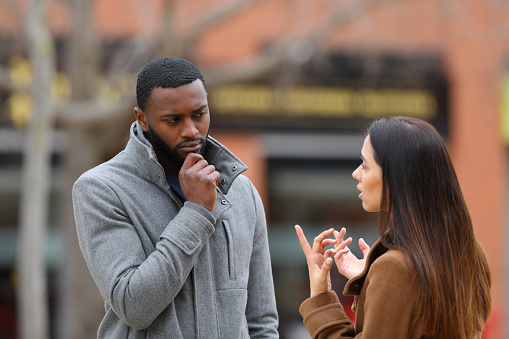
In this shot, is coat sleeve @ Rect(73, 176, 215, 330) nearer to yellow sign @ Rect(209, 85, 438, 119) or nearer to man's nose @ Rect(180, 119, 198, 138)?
man's nose @ Rect(180, 119, 198, 138)

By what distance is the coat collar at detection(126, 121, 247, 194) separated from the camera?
2.33 meters

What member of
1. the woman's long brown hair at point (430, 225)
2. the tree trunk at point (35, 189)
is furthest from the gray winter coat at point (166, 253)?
the tree trunk at point (35, 189)

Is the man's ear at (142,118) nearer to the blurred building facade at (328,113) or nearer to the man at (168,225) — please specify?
the man at (168,225)

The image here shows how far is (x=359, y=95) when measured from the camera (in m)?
11.5

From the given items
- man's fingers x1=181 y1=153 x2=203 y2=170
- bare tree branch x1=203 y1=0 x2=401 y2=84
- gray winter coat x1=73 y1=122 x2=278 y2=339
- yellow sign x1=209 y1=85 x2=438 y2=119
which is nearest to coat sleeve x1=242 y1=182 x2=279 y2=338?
gray winter coat x1=73 y1=122 x2=278 y2=339

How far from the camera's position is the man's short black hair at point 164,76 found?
7.38 feet

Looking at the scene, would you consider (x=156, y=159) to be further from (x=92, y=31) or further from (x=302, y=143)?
(x=302, y=143)

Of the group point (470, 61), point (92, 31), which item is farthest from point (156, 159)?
point (470, 61)

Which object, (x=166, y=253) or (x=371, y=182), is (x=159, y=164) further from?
(x=371, y=182)

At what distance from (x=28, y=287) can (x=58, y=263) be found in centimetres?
395

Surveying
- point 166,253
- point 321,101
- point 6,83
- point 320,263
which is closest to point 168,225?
point 166,253

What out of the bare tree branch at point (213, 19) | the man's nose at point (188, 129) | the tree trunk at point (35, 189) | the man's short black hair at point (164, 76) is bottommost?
the tree trunk at point (35, 189)

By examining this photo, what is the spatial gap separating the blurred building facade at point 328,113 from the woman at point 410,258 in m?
7.72

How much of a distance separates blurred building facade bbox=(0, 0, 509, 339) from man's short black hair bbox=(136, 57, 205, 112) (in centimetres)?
777
